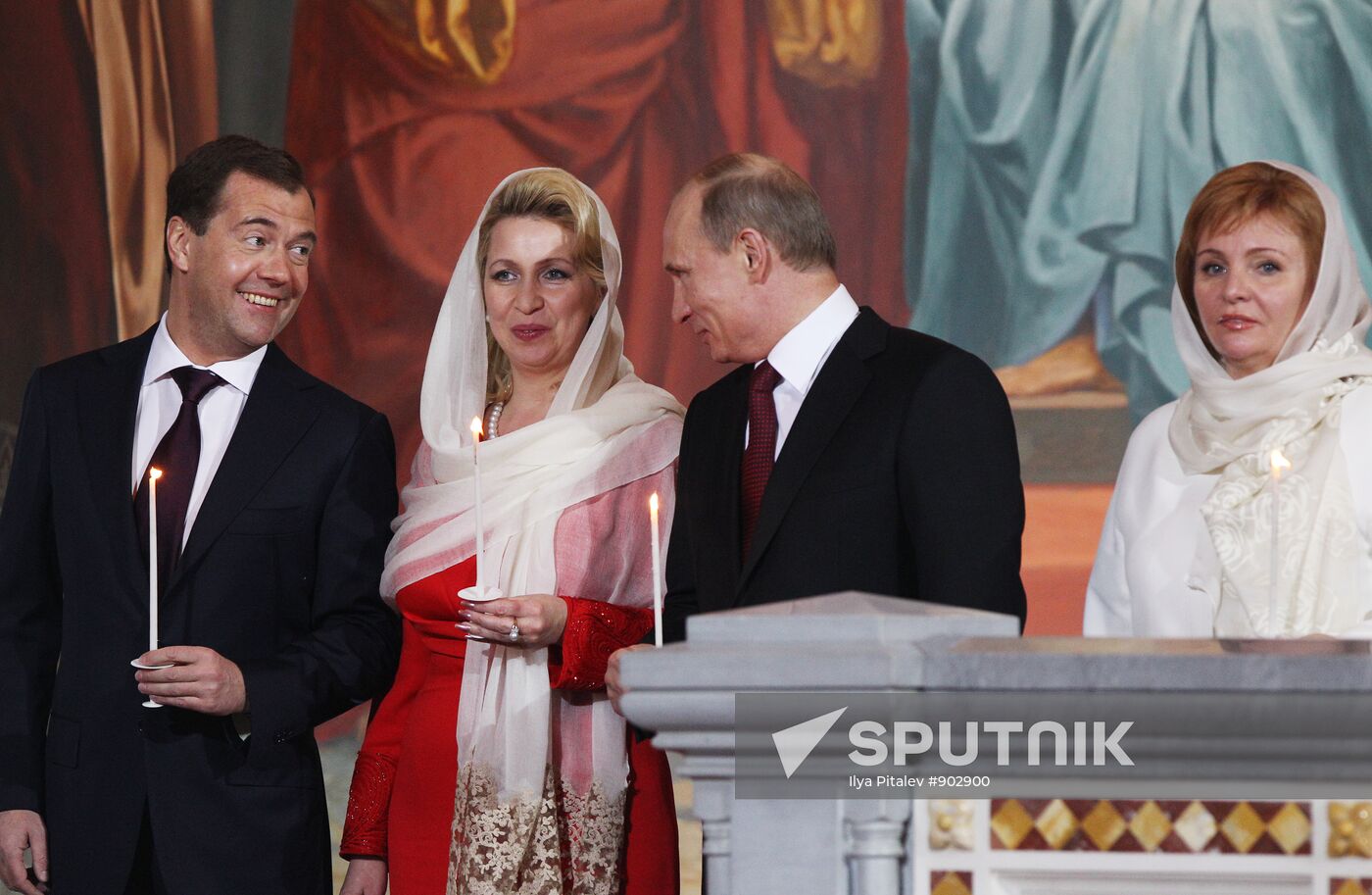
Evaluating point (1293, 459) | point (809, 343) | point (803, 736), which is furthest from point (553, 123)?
point (803, 736)

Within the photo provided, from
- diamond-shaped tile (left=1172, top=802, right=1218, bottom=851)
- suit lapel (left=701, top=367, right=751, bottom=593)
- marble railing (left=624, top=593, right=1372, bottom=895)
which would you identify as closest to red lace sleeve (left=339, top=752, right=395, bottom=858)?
suit lapel (left=701, top=367, right=751, bottom=593)

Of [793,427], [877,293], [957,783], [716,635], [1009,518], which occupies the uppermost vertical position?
[877,293]

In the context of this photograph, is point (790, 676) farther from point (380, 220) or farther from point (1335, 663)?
point (380, 220)

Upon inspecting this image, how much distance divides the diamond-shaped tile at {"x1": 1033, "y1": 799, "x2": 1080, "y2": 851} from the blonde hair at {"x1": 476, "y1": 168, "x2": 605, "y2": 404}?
1827 mm

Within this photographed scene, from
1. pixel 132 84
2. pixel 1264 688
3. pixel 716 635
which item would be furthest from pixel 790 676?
pixel 132 84

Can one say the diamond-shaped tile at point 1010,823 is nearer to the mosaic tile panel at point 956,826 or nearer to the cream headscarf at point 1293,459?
the mosaic tile panel at point 956,826

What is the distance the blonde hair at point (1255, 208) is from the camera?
308cm

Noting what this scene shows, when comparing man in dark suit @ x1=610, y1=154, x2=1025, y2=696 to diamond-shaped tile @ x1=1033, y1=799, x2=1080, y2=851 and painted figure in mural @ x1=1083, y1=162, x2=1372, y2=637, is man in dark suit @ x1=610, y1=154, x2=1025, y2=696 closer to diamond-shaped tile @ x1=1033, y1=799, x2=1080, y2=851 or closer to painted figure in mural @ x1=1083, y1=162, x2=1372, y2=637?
painted figure in mural @ x1=1083, y1=162, x2=1372, y2=637

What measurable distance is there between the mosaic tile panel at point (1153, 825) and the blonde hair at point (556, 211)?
1822 mm

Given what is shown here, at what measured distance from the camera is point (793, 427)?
8.73ft

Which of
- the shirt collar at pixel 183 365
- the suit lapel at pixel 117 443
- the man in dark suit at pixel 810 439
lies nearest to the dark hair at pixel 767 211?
the man in dark suit at pixel 810 439

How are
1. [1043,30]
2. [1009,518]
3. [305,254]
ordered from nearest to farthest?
[1009,518] < [305,254] < [1043,30]

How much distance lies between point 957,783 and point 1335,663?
0.39 m

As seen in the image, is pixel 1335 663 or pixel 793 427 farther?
pixel 793 427
